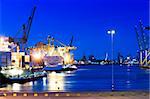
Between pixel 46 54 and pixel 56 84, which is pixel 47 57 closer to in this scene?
pixel 46 54

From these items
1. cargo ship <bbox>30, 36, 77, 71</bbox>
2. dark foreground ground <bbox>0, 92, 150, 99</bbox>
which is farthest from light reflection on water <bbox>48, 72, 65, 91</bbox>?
cargo ship <bbox>30, 36, 77, 71</bbox>

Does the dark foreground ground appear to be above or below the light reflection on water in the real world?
above

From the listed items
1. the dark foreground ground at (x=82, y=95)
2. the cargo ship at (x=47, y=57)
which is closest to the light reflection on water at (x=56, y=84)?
the dark foreground ground at (x=82, y=95)

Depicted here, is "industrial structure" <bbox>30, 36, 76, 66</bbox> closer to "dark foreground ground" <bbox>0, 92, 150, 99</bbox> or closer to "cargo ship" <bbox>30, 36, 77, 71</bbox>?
"cargo ship" <bbox>30, 36, 77, 71</bbox>

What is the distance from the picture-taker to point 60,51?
188 m

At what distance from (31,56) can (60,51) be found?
24.7 metres

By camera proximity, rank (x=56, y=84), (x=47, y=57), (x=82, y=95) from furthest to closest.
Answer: (x=47, y=57) → (x=56, y=84) → (x=82, y=95)

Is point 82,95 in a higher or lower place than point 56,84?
higher

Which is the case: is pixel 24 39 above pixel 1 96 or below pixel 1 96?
above

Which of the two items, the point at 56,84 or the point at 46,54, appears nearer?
the point at 56,84

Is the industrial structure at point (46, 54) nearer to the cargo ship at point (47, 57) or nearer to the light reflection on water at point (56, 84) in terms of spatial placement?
the cargo ship at point (47, 57)

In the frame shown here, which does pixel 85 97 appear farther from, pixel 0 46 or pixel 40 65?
pixel 40 65

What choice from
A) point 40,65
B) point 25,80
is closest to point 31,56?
point 40,65

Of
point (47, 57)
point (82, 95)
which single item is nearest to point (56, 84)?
point (82, 95)
